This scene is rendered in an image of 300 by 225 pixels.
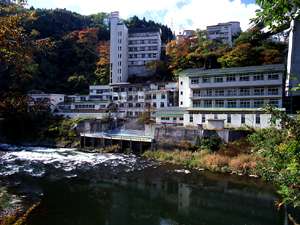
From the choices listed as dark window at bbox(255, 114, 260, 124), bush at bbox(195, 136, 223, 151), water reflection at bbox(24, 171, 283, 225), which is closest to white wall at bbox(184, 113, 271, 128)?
dark window at bbox(255, 114, 260, 124)

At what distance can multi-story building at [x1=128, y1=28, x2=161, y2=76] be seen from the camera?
68812 millimetres

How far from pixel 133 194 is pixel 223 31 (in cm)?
5249

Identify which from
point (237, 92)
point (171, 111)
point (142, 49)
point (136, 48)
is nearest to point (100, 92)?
point (136, 48)

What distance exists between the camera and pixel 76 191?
24172mm

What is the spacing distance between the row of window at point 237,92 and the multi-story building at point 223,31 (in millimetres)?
26705

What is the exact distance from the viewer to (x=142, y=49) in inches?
2731

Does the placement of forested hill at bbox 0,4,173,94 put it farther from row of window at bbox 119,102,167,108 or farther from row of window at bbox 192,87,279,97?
row of window at bbox 192,87,279,97

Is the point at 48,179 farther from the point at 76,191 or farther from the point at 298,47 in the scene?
the point at 298,47

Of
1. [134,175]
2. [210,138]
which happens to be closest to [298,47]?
[210,138]

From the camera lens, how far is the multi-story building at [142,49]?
68.8 m

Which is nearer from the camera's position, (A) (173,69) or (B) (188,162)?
(B) (188,162)

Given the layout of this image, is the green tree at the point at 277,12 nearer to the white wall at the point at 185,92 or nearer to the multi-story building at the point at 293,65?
the multi-story building at the point at 293,65

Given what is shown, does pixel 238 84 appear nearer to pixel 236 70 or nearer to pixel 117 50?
pixel 236 70

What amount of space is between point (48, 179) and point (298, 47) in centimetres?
2734
